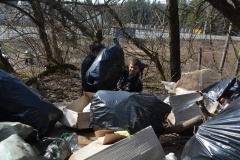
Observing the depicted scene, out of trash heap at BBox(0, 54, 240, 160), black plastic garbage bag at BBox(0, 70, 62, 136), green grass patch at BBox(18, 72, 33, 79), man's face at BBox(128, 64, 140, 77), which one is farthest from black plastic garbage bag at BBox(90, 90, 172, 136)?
green grass patch at BBox(18, 72, 33, 79)

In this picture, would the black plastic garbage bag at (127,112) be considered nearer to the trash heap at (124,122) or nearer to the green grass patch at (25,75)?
the trash heap at (124,122)

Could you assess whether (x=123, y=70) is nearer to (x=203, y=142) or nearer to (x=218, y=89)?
(x=218, y=89)

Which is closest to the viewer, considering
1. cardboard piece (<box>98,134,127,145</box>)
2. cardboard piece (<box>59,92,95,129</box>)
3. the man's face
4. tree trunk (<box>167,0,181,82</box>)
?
cardboard piece (<box>98,134,127,145</box>)

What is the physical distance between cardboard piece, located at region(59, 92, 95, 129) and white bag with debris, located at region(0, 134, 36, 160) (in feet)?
3.29

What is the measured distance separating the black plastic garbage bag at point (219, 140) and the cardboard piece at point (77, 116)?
4.23ft

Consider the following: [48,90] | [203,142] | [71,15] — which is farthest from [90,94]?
[71,15]

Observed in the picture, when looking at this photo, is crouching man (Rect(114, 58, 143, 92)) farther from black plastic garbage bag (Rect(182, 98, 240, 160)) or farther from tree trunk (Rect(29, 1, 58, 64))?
tree trunk (Rect(29, 1, 58, 64))

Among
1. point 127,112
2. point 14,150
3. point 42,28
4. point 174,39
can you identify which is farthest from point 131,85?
point 42,28

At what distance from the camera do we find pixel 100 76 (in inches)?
142

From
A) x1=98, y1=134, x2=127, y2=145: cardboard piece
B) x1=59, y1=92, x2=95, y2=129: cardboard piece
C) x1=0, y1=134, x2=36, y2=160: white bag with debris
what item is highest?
x1=0, y1=134, x2=36, y2=160: white bag with debris

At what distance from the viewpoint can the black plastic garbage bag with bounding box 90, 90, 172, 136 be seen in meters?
2.71

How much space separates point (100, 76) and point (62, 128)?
74 centimetres

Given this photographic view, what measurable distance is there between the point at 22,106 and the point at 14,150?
0.94 metres

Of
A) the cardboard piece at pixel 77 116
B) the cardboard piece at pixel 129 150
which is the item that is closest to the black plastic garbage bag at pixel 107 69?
the cardboard piece at pixel 77 116
